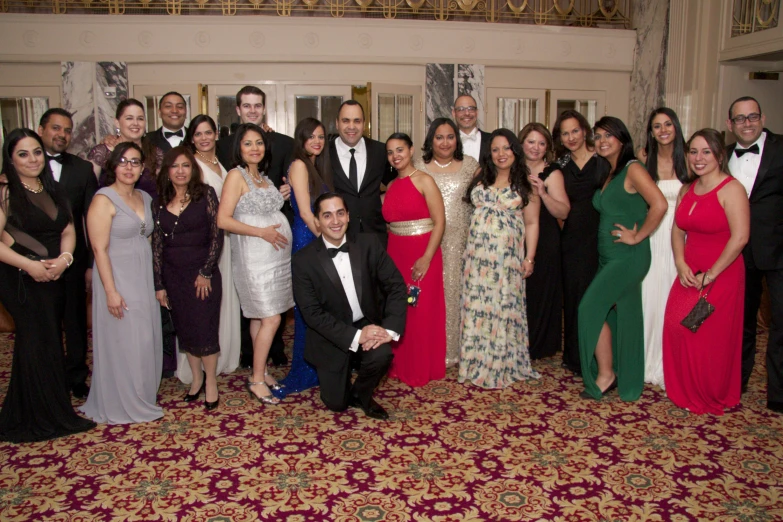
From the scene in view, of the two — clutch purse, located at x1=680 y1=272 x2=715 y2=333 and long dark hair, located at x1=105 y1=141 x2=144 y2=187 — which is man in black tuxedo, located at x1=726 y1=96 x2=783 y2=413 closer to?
clutch purse, located at x1=680 y1=272 x2=715 y2=333

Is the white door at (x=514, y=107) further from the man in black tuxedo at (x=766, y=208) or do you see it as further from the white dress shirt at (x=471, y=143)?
the man in black tuxedo at (x=766, y=208)

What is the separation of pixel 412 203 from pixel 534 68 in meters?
5.00

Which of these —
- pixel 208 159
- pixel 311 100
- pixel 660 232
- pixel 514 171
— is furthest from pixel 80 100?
pixel 660 232

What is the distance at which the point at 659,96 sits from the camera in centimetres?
791

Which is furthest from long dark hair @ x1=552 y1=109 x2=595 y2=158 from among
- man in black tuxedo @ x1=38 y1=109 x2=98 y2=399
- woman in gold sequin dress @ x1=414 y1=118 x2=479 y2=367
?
man in black tuxedo @ x1=38 y1=109 x2=98 y2=399

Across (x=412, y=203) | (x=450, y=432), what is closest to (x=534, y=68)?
(x=412, y=203)

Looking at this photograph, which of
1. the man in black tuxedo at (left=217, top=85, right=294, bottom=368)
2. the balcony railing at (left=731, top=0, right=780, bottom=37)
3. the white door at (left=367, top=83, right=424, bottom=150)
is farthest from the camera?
the white door at (left=367, top=83, right=424, bottom=150)

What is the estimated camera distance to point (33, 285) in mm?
3363

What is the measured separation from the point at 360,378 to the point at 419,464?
0.72 meters

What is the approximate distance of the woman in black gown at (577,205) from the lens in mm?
4145

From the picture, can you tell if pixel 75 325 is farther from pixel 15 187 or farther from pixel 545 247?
pixel 545 247

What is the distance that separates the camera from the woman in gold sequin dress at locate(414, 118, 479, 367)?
4.36 m

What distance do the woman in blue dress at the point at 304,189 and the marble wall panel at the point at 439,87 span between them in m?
4.26

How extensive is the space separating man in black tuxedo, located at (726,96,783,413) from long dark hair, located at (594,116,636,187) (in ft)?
2.16
